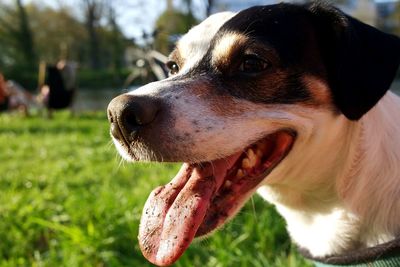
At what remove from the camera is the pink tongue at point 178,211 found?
1.84m

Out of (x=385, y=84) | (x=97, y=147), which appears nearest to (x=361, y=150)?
(x=385, y=84)

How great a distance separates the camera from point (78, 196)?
13.2ft

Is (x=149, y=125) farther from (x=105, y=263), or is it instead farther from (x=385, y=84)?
(x=105, y=263)

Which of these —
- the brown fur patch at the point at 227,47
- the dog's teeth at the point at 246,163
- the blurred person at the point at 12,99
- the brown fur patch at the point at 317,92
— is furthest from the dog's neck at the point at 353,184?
the blurred person at the point at 12,99

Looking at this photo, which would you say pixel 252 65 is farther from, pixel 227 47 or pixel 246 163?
pixel 246 163

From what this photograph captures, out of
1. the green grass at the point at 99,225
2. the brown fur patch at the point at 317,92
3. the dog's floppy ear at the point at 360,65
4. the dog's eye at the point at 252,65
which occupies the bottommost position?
the green grass at the point at 99,225

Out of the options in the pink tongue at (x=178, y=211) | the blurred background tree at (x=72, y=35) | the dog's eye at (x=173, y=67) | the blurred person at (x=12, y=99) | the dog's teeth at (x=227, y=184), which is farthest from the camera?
the blurred background tree at (x=72, y=35)

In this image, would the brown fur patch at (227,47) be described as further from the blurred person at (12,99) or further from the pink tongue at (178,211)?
the blurred person at (12,99)

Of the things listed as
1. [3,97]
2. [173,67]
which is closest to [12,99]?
[3,97]

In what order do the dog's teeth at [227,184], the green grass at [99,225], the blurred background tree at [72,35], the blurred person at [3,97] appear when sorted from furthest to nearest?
the blurred background tree at [72,35] → the blurred person at [3,97] → the green grass at [99,225] → the dog's teeth at [227,184]

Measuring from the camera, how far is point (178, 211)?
1894 mm

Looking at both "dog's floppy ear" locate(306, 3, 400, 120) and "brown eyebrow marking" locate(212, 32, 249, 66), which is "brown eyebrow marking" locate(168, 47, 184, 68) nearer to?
"brown eyebrow marking" locate(212, 32, 249, 66)

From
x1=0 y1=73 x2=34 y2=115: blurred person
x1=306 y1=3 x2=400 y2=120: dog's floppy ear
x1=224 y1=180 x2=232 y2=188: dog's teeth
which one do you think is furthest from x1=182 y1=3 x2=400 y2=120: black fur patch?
x1=0 y1=73 x2=34 y2=115: blurred person

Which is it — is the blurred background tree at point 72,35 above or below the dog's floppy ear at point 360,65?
below
